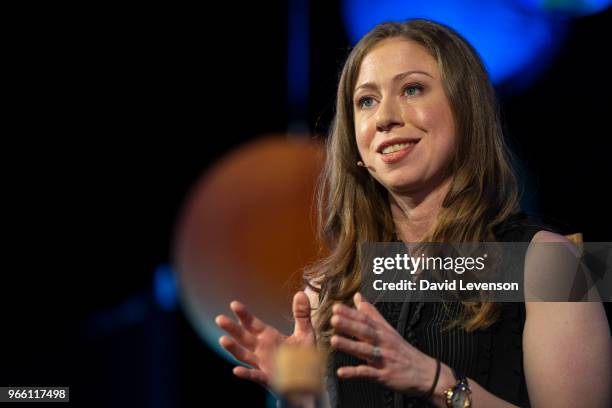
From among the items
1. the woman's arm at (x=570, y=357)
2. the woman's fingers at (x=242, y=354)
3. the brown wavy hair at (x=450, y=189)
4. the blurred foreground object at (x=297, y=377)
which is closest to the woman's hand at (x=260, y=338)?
the woman's fingers at (x=242, y=354)

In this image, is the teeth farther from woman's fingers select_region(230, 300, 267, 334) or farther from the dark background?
the dark background

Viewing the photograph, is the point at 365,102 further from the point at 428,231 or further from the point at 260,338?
the point at 260,338

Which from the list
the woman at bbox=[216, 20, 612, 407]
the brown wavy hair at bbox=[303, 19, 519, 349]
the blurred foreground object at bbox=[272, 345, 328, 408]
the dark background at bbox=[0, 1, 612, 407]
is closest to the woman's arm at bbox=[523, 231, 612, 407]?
the woman at bbox=[216, 20, 612, 407]

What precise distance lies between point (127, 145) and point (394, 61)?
244 cm

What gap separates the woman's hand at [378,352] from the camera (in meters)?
1.46

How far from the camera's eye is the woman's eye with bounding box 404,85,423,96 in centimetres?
206

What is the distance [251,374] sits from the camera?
5.45ft

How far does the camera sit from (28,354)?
3576mm

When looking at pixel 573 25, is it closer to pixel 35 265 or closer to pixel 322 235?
pixel 322 235

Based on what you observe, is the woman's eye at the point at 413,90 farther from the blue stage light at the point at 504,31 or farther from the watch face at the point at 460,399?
the blue stage light at the point at 504,31

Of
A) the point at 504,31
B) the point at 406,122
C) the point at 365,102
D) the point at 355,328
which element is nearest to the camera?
the point at 355,328

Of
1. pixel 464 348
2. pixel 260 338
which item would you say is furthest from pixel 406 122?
pixel 260 338

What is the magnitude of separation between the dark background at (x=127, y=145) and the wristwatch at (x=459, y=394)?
2.21m

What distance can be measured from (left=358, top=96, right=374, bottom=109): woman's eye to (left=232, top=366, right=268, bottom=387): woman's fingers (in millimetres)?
787
